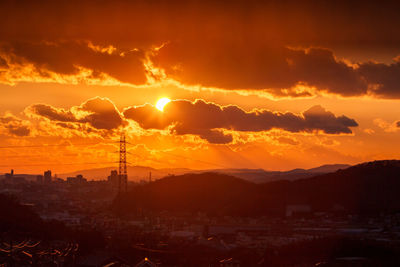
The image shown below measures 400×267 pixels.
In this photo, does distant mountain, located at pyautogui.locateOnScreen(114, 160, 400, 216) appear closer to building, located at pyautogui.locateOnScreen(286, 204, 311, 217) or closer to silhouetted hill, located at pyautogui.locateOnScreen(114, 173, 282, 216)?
silhouetted hill, located at pyautogui.locateOnScreen(114, 173, 282, 216)

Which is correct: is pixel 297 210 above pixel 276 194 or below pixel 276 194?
below

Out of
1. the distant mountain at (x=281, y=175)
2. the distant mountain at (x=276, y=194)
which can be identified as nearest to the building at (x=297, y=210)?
the distant mountain at (x=276, y=194)

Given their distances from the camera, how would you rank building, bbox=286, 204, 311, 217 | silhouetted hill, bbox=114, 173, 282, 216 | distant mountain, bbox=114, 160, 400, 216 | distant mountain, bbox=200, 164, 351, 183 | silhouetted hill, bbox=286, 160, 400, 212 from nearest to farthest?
silhouetted hill, bbox=286, 160, 400, 212 → distant mountain, bbox=114, 160, 400, 216 → building, bbox=286, 204, 311, 217 → silhouetted hill, bbox=114, 173, 282, 216 → distant mountain, bbox=200, 164, 351, 183

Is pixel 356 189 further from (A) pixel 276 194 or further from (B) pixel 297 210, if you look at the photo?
(A) pixel 276 194

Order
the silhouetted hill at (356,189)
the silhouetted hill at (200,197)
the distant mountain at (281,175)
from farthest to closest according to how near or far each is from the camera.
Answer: the distant mountain at (281,175) < the silhouetted hill at (200,197) < the silhouetted hill at (356,189)

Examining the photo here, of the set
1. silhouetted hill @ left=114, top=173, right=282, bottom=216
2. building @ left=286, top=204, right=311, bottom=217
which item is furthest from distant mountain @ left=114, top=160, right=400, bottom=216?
building @ left=286, top=204, right=311, bottom=217

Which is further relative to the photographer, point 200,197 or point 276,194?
point 200,197

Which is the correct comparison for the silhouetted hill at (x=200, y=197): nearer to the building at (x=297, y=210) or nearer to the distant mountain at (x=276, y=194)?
the distant mountain at (x=276, y=194)

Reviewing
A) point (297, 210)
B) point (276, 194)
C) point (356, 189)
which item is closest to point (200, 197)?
point (276, 194)

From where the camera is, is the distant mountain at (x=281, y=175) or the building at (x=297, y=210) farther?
the distant mountain at (x=281, y=175)

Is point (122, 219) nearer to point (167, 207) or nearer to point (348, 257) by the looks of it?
point (167, 207)
